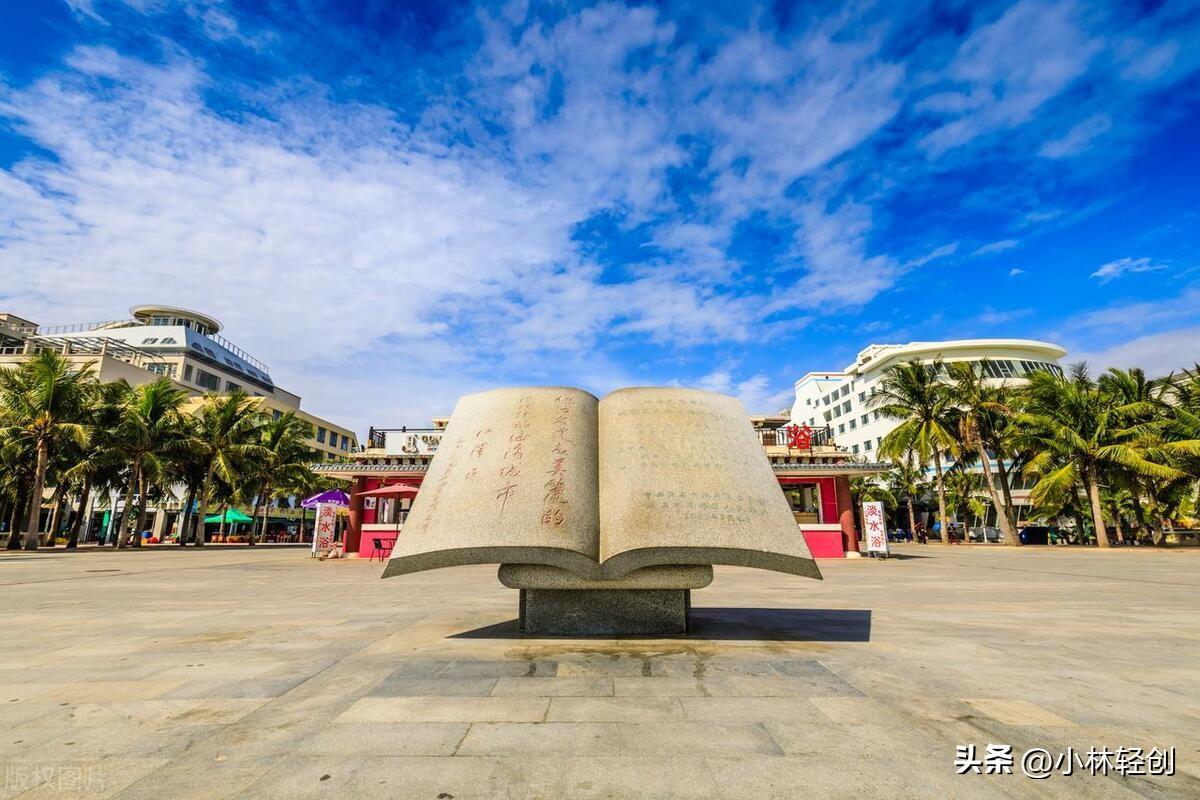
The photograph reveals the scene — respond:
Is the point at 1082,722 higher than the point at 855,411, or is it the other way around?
the point at 855,411

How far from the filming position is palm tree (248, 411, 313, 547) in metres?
38.4

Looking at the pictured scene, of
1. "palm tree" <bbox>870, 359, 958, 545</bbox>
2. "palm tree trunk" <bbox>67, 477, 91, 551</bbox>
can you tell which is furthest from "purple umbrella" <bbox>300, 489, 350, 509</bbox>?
"palm tree" <bbox>870, 359, 958, 545</bbox>

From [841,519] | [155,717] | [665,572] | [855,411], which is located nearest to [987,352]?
[855,411]

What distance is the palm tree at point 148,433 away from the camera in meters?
29.9

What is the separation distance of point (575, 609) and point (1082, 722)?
486 centimetres

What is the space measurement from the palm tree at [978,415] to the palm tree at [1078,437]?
6.06ft

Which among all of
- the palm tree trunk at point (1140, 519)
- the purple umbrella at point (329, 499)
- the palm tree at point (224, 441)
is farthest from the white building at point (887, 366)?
the palm tree at point (224, 441)

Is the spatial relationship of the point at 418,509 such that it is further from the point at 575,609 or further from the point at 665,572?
the point at 665,572

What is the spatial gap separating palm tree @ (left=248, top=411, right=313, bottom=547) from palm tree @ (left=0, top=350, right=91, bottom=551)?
405 inches

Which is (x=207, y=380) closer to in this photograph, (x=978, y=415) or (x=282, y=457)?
(x=282, y=457)

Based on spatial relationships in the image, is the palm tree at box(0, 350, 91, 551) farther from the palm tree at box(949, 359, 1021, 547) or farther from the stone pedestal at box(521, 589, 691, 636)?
the palm tree at box(949, 359, 1021, 547)

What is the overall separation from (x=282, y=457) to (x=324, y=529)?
60.9ft

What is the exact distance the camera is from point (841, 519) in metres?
26.9

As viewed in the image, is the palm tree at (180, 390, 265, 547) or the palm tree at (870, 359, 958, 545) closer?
the palm tree at (180, 390, 265, 547)
